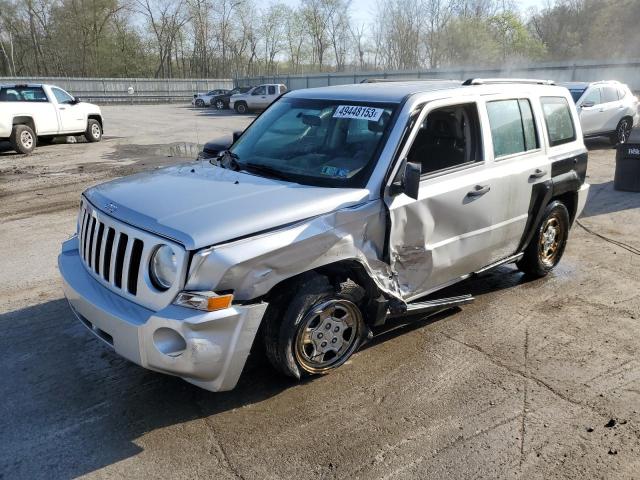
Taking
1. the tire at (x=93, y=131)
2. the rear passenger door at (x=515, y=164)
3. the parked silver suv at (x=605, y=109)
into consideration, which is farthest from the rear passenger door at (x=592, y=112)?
the tire at (x=93, y=131)

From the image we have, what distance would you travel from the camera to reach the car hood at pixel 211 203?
3055mm

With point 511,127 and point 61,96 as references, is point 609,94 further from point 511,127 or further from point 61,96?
point 61,96

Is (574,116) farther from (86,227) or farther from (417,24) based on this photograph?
(417,24)

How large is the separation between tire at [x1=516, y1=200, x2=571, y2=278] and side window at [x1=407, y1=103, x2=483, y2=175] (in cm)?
131

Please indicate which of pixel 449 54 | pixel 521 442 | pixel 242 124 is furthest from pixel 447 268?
pixel 449 54

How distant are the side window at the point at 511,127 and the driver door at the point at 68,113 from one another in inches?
565

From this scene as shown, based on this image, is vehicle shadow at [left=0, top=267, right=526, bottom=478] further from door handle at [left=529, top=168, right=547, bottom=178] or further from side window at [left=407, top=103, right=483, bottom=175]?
door handle at [left=529, top=168, right=547, bottom=178]

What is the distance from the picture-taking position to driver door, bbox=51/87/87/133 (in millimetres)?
15773

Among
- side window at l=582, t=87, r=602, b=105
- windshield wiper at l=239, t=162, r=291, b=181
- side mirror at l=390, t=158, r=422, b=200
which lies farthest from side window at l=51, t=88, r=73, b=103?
side mirror at l=390, t=158, r=422, b=200

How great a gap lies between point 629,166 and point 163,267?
9.30 m

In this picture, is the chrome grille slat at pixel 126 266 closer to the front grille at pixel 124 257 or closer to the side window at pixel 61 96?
the front grille at pixel 124 257

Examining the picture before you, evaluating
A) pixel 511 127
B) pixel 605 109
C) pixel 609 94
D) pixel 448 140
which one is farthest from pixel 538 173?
pixel 609 94

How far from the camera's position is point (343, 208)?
137 inches

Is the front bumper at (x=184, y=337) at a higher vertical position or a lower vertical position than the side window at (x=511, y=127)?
lower
